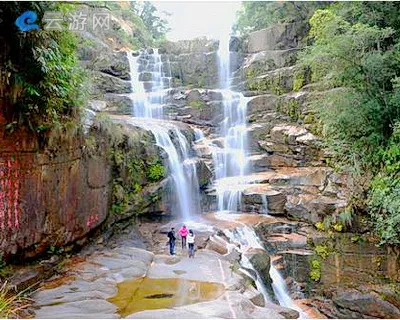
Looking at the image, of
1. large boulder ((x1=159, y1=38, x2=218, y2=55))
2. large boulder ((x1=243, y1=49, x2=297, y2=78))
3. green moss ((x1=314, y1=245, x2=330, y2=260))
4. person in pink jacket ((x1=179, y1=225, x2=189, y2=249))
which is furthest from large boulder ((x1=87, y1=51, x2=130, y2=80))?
green moss ((x1=314, y1=245, x2=330, y2=260))

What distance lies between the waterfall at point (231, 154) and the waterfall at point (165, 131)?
1.09 metres

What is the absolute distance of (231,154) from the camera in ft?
49.2

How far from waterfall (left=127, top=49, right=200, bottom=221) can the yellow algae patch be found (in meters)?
5.13

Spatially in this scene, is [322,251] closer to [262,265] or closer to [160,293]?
[262,265]

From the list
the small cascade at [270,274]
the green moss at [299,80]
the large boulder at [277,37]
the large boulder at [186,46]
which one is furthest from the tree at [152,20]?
the small cascade at [270,274]

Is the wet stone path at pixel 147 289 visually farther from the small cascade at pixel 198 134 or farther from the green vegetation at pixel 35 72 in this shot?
the small cascade at pixel 198 134

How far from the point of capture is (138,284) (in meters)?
6.68

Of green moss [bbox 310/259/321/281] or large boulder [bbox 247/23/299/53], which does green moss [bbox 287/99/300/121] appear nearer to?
large boulder [bbox 247/23/299/53]

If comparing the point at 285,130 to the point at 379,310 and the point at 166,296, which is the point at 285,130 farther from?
the point at 166,296

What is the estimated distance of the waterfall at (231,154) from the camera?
1285cm

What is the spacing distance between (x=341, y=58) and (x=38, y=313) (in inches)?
392

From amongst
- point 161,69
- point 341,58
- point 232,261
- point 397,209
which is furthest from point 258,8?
point 232,261

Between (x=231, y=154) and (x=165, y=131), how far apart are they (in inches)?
125

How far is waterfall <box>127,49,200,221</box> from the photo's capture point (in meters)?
12.3
